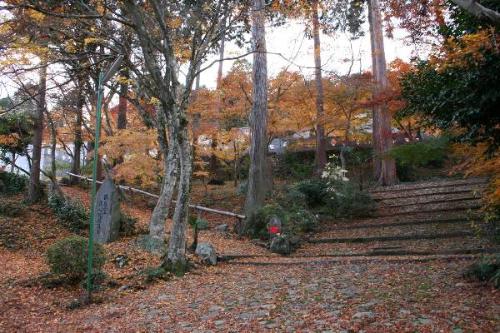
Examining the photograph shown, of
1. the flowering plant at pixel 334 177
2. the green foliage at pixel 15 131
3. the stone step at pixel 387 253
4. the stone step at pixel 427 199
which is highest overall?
the green foliage at pixel 15 131

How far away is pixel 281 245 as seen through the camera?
9672 millimetres

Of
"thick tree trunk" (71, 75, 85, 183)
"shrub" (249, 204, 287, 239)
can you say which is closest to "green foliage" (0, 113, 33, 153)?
"thick tree trunk" (71, 75, 85, 183)

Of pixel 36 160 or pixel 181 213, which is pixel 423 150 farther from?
pixel 36 160

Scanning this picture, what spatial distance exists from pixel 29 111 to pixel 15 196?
3162mm

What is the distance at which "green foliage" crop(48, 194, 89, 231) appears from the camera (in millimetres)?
11633

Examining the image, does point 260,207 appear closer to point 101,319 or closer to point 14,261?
point 14,261

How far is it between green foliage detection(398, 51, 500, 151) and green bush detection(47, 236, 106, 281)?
5.56 meters

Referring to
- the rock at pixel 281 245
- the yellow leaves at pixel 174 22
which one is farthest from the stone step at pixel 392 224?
the yellow leaves at pixel 174 22

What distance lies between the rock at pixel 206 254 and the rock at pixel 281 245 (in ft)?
6.15

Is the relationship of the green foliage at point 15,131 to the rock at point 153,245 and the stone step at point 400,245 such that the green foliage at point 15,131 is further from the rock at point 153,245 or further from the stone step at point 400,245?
the stone step at point 400,245

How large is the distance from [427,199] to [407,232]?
3.56 metres

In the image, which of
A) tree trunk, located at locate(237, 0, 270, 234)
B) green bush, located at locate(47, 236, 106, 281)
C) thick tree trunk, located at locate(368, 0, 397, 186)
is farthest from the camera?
thick tree trunk, located at locate(368, 0, 397, 186)

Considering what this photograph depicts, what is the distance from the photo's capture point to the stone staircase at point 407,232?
7.89 meters

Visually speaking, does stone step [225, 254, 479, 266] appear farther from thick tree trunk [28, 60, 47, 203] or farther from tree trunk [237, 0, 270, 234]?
thick tree trunk [28, 60, 47, 203]
